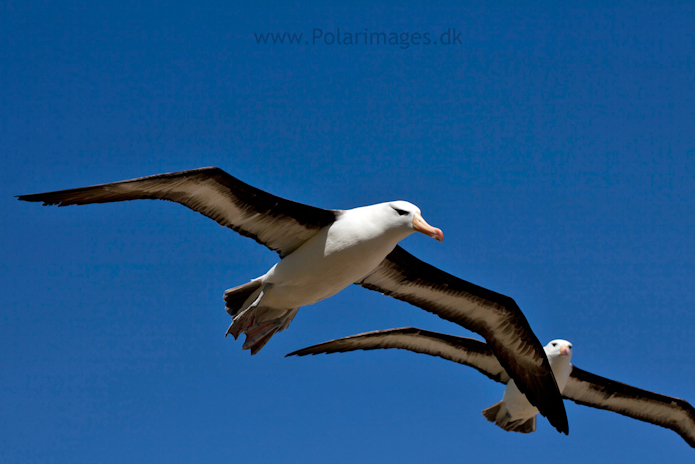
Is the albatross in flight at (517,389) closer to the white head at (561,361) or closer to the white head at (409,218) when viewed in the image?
the white head at (561,361)

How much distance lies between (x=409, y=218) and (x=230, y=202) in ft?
8.24

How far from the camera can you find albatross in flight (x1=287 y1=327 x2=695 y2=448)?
15.0 meters

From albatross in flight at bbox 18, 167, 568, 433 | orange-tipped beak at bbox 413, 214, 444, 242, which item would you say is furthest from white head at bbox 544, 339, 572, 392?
orange-tipped beak at bbox 413, 214, 444, 242

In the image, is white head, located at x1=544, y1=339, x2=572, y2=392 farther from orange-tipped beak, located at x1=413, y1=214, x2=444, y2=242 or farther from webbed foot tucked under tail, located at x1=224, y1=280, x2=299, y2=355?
orange-tipped beak, located at x1=413, y1=214, x2=444, y2=242

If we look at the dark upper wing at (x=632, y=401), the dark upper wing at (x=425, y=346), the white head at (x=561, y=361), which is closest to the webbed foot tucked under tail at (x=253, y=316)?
the dark upper wing at (x=425, y=346)

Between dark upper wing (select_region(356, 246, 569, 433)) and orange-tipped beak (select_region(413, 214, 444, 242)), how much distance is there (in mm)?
2131

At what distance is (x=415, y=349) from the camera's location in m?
15.8

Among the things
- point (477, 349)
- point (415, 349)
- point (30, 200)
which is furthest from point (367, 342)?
point (30, 200)

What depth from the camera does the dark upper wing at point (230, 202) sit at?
973 cm

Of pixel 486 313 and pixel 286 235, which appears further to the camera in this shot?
pixel 486 313

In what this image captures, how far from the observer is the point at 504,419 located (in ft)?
50.7

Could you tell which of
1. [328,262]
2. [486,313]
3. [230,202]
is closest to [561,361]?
[486,313]

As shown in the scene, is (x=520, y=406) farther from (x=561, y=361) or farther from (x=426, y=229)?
(x=426, y=229)

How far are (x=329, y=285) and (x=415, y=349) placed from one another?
5688mm
